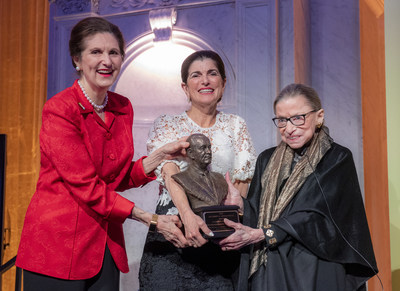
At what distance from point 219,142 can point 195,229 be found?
61cm

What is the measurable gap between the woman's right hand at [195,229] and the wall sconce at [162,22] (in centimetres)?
239

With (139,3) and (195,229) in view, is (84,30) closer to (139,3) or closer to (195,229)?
(195,229)

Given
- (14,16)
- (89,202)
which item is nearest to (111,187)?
(89,202)

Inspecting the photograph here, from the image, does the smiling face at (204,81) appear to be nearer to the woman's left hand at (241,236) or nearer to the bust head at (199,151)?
the bust head at (199,151)

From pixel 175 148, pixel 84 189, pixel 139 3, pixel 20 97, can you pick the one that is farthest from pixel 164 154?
pixel 139 3

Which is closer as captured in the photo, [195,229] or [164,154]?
[195,229]

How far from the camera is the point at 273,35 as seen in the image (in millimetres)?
3779

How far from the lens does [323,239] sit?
Answer: 215cm

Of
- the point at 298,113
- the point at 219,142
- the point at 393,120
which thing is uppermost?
the point at 393,120

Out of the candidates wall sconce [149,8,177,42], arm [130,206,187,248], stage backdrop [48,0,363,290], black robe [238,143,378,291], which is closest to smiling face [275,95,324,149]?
black robe [238,143,378,291]

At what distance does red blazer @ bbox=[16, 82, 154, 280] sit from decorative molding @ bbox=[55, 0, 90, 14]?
91.2 inches

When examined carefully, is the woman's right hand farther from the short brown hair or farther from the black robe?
the short brown hair

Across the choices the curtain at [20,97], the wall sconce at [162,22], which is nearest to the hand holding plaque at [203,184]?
the wall sconce at [162,22]

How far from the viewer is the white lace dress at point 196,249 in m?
2.45
